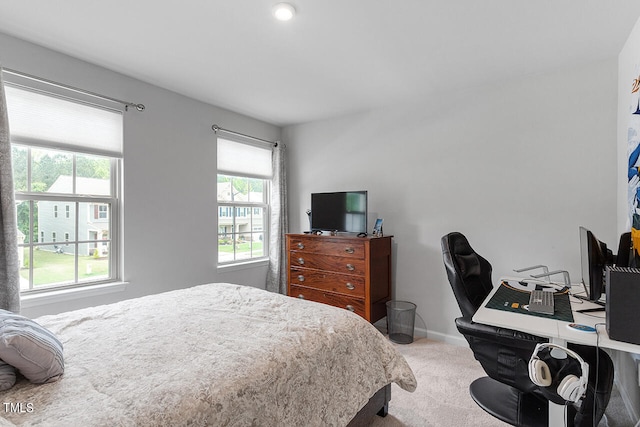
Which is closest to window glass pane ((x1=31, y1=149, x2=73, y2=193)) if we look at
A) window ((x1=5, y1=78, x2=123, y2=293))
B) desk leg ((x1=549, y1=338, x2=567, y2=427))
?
window ((x1=5, y1=78, x2=123, y2=293))

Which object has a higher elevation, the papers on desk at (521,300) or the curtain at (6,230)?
the curtain at (6,230)

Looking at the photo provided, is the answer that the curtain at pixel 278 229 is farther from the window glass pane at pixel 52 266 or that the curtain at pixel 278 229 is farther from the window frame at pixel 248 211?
the window glass pane at pixel 52 266

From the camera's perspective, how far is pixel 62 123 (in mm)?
2502

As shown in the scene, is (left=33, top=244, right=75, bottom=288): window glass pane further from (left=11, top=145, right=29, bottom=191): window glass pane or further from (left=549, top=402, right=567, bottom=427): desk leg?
(left=549, top=402, right=567, bottom=427): desk leg

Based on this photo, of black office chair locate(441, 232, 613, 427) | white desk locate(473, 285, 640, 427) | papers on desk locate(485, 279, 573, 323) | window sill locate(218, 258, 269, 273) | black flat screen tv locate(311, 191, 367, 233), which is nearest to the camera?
white desk locate(473, 285, 640, 427)

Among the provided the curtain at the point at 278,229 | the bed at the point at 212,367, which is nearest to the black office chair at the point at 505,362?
the bed at the point at 212,367

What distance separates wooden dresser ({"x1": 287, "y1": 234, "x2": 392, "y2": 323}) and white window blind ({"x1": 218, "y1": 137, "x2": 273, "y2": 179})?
1.01m

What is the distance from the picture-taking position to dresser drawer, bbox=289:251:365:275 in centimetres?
326

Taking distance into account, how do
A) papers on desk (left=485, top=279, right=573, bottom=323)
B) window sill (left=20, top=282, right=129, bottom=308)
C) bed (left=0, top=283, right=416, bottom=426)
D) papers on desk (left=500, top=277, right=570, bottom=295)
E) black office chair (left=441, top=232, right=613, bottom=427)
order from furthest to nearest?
window sill (left=20, top=282, right=129, bottom=308), papers on desk (left=500, top=277, right=570, bottom=295), papers on desk (left=485, top=279, right=573, bottom=323), black office chair (left=441, top=232, right=613, bottom=427), bed (left=0, top=283, right=416, bottom=426)

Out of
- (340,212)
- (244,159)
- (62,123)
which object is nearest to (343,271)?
(340,212)

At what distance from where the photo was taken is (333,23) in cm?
207

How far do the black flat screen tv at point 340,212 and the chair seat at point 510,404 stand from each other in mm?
1699

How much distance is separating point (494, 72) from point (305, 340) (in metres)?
2.71

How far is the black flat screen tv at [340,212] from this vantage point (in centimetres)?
344
